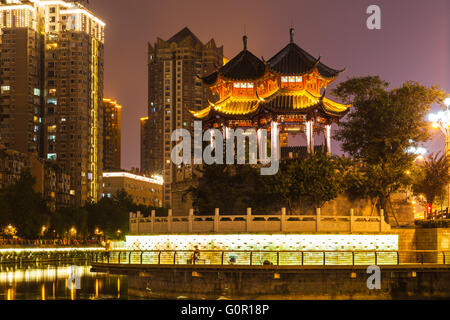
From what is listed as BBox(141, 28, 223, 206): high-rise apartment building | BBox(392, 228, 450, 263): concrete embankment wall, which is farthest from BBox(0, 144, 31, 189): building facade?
BBox(392, 228, 450, 263): concrete embankment wall

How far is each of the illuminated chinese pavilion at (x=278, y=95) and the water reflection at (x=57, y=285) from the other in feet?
58.2

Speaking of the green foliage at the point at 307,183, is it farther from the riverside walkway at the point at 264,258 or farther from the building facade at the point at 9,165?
→ the building facade at the point at 9,165

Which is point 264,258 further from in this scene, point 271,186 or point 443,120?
point 443,120

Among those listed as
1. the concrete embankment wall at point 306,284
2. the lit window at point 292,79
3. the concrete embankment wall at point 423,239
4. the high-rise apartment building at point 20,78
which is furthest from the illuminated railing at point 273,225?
the high-rise apartment building at point 20,78

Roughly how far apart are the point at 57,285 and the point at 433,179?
101ft

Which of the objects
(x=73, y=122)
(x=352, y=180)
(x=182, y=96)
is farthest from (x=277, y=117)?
(x=182, y=96)

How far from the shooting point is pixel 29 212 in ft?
294

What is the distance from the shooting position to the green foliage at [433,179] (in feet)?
193

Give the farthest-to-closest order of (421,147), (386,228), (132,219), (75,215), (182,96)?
(182,96) → (75,215) → (421,147) → (132,219) → (386,228)

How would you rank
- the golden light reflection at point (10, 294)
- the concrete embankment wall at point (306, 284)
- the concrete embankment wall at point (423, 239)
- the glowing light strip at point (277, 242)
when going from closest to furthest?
the concrete embankment wall at point (306, 284), the glowing light strip at point (277, 242), the golden light reflection at point (10, 294), the concrete embankment wall at point (423, 239)

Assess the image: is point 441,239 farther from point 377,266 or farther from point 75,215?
point 75,215

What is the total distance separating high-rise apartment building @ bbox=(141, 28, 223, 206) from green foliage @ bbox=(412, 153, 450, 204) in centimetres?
12093

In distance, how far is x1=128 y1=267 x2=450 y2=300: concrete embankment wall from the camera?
4172 cm

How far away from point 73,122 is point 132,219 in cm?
10124
